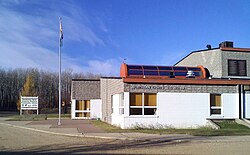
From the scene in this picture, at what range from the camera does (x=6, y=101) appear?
9162cm

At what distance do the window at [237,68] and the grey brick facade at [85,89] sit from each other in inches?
633

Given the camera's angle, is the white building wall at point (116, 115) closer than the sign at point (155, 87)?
No

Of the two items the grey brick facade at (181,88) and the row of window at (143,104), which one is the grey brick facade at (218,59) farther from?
the row of window at (143,104)

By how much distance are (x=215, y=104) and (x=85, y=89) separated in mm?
19301

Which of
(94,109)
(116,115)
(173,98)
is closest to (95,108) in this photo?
(94,109)

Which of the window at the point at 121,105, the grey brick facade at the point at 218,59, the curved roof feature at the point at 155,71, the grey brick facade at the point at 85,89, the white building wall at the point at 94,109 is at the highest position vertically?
the grey brick facade at the point at 218,59

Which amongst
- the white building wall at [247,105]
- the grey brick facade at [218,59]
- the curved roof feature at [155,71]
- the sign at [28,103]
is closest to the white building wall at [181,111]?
the white building wall at [247,105]

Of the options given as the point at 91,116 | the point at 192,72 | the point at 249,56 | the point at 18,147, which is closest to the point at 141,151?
the point at 18,147

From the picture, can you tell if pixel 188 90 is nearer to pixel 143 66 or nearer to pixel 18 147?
pixel 143 66

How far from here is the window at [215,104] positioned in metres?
23.7

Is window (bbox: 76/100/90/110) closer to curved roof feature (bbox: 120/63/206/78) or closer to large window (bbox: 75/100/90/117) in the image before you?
large window (bbox: 75/100/90/117)

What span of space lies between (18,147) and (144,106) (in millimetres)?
10660

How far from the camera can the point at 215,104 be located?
23.8 metres

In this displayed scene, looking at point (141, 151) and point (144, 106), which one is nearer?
point (141, 151)
